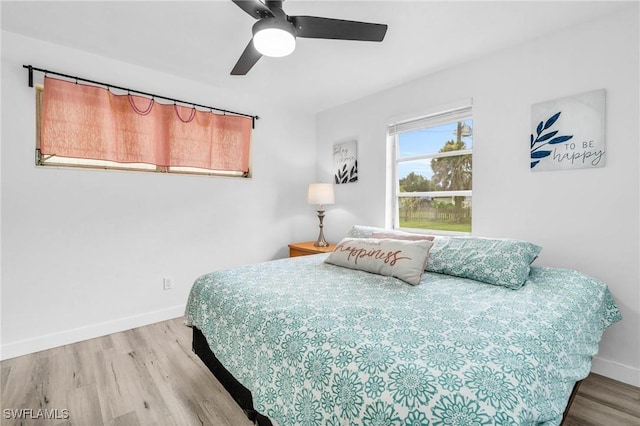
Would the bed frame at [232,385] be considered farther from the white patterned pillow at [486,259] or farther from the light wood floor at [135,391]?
the white patterned pillow at [486,259]

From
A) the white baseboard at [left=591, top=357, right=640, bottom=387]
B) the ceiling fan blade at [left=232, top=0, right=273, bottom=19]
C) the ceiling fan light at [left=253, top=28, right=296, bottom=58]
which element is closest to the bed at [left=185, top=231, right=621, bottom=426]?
the white baseboard at [left=591, top=357, right=640, bottom=387]

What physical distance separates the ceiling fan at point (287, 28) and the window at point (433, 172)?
150 centimetres

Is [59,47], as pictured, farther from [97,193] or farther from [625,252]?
[625,252]

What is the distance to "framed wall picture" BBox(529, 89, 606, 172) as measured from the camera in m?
2.02

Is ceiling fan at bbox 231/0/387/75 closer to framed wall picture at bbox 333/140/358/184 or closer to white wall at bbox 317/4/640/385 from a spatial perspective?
white wall at bbox 317/4/640/385

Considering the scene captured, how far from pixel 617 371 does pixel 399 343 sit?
1.98m

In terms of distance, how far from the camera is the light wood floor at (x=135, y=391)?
5.35ft

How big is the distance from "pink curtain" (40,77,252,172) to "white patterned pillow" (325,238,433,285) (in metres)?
1.79

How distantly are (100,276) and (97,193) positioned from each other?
714mm

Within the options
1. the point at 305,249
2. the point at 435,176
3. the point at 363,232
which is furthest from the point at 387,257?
the point at 305,249

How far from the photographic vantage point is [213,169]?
3.23 m

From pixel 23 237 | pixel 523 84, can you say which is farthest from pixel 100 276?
pixel 523 84

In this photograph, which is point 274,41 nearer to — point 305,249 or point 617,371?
point 305,249

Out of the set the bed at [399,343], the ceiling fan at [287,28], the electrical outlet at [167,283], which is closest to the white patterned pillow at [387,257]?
the bed at [399,343]
